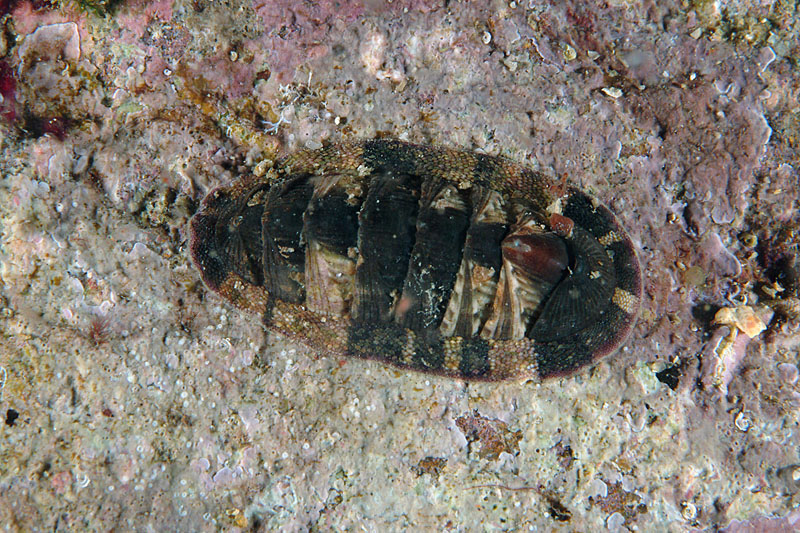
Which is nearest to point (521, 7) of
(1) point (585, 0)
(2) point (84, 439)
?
(1) point (585, 0)

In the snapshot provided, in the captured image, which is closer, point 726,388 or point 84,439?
point 726,388

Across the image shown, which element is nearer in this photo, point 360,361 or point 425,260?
point 425,260

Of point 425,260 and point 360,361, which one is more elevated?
point 425,260

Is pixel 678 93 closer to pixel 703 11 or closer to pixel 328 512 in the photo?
pixel 703 11

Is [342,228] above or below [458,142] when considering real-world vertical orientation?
below

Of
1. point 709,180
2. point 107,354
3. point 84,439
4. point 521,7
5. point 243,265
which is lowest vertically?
point 84,439

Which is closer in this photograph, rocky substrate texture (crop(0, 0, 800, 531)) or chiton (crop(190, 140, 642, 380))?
chiton (crop(190, 140, 642, 380))

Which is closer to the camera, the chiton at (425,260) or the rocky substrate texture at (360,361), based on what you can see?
the chiton at (425,260)
